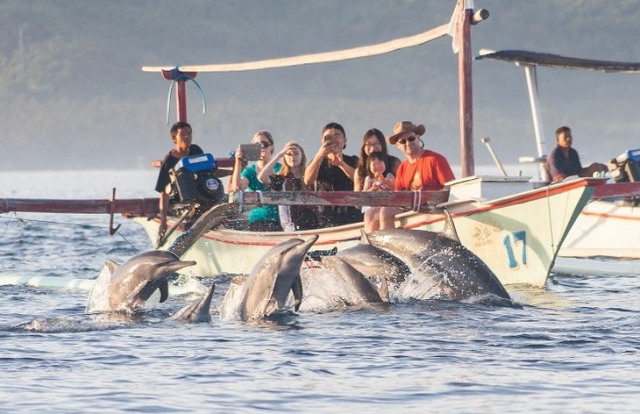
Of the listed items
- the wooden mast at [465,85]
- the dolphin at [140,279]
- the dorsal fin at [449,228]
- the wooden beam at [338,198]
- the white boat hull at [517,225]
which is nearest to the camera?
the dolphin at [140,279]

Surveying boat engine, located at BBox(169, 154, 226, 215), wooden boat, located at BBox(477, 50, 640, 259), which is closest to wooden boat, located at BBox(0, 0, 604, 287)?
boat engine, located at BBox(169, 154, 226, 215)

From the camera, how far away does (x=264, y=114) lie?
195000mm

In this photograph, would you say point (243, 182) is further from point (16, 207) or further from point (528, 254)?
point (528, 254)

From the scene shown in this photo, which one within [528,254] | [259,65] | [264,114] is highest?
[264,114]

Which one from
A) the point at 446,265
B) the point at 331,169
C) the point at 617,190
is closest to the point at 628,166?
the point at 617,190

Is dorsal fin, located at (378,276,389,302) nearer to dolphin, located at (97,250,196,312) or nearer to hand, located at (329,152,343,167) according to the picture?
dolphin, located at (97,250,196,312)

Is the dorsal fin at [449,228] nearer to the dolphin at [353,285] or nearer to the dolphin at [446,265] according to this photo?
the dolphin at [446,265]

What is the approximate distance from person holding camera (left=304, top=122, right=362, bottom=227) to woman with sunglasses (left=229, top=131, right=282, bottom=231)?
2.08 feet

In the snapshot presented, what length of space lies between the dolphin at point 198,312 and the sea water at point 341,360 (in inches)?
5.3

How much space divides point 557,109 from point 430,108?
1802 centimetres

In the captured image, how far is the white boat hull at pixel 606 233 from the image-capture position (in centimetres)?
1978

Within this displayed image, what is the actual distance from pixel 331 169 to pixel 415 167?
3.54 ft

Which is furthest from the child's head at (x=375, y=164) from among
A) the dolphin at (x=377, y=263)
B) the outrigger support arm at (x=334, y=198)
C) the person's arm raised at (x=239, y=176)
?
the person's arm raised at (x=239, y=176)

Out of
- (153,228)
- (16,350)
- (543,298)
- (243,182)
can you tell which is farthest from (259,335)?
(153,228)
